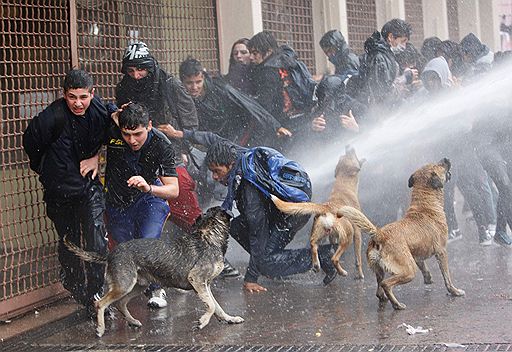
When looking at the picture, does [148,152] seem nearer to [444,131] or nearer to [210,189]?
[210,189]

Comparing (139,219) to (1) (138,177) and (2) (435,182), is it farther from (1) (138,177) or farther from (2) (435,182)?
(2) (435,182)

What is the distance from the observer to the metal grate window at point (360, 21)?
17250 mm

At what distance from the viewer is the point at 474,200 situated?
1228 cm

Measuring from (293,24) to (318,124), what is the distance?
3.95m

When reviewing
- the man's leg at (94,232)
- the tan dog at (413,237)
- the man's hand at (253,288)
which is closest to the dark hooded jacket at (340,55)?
the tan dog at (413,237)

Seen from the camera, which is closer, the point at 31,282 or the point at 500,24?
the point at 31,282

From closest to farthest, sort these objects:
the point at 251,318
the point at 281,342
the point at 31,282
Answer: the point at 281,342, the point at 251,318, the point at 31,282

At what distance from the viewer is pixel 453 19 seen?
22594 mm

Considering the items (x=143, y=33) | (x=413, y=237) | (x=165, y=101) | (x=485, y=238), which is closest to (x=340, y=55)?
(x=143, y=33)

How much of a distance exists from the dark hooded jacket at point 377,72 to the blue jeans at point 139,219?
3.73m

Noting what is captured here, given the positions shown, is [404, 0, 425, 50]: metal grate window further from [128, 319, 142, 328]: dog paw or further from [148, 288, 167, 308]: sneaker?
[128, 319, 142, 328]: dog paw

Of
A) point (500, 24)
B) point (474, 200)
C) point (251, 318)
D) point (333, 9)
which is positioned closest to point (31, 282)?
point (251, 318)

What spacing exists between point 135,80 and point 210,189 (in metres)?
1.47

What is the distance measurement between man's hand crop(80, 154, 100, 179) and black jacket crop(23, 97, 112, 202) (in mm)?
28
